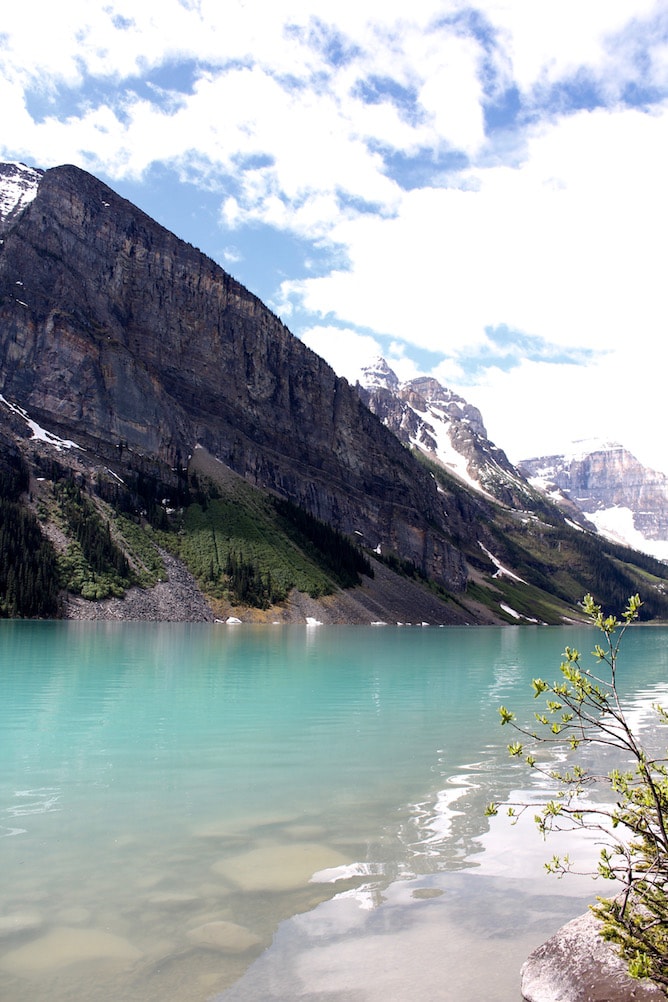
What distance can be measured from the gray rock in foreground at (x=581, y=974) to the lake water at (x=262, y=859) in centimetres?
45

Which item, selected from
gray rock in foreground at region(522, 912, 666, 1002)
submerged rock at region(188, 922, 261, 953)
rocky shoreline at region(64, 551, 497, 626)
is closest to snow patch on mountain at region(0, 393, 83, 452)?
rocky shoreline at region(64, 551, 497, 626)

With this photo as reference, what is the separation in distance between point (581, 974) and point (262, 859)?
6550mm

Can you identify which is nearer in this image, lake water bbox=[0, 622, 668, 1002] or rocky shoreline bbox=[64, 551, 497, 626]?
lake water bbox=[0, 622, 668, 1002]

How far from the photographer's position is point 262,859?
1301 cm

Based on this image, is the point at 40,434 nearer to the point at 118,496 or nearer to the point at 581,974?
the point at 118,496

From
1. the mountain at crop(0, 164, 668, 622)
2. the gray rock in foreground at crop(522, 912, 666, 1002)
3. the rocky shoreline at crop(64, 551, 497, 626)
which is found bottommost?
the rocky shoreline at crop(64, 551, 497, 626)

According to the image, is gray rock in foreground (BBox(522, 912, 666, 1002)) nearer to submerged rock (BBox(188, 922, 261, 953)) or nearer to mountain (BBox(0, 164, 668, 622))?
submerged rock (BBox(188, 922, 261, 953))

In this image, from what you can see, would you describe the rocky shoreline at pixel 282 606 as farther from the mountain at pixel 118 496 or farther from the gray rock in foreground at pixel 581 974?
the gray rock in foreground at pixel 581 974

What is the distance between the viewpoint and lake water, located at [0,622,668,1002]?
29.2 ft

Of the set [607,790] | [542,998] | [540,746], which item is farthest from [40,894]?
[540,746]

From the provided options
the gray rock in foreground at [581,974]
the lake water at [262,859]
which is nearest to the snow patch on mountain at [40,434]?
the lake water at [262,859]

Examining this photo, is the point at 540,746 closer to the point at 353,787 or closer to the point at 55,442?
the point at 353,787

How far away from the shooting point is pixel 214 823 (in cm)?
1515

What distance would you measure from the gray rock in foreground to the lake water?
1.49 feet
